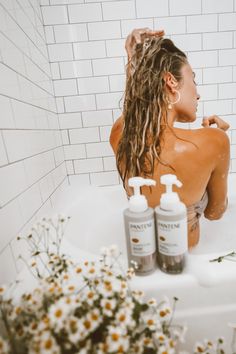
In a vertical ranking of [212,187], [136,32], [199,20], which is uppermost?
[199,20]

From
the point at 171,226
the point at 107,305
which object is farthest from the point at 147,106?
the point at 107,305

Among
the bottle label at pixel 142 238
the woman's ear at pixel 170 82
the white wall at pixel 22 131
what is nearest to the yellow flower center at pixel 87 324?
the bottle label at pixel 142 238

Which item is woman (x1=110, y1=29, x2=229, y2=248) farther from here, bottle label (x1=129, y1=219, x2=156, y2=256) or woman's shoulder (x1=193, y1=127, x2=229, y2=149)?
bottle label (x1=129, y1=219, x2=156, y2=256)

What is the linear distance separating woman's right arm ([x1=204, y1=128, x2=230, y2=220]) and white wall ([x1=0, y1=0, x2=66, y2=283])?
2.32 ft

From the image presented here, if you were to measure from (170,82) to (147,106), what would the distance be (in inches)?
5.4

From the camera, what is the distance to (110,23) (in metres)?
1.44

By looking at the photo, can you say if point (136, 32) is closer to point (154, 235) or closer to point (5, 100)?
point (5, 100)

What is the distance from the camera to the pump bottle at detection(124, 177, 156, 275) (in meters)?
0.56

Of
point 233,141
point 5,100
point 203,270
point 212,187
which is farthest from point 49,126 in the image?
point 233,141

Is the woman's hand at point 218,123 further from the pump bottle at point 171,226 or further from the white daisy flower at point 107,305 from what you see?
the white daisy flower at point 107,305

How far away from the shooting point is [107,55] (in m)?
1.49

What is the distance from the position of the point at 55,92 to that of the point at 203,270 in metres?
1.37

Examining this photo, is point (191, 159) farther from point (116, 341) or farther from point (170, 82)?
point (116, 341)

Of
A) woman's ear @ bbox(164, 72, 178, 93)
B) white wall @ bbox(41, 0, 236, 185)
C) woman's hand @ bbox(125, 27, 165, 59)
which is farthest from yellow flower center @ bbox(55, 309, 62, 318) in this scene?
white wall @ bbox(41, 0, 236, 185)
